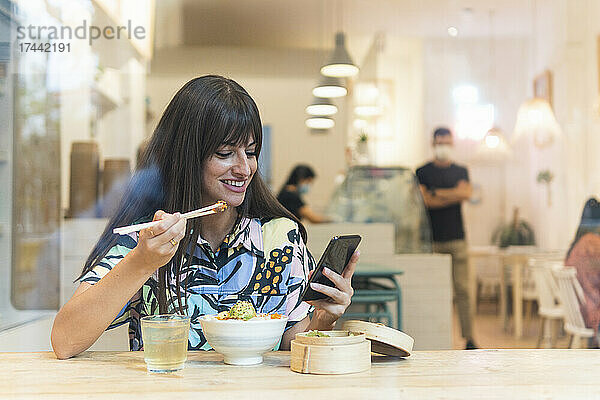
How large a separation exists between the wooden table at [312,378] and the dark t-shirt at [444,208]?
1.83 metres

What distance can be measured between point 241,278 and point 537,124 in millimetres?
2085

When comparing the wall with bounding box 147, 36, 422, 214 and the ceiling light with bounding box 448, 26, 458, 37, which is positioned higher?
the ceiling light with bounding box 448, 26, 458, 37

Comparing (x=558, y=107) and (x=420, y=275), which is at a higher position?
(x=558, y=107)

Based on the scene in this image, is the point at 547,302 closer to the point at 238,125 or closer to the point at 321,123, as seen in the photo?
the point at 321,123

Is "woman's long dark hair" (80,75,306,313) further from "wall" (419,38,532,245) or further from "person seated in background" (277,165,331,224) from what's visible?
"wall" (419,38,532,245)

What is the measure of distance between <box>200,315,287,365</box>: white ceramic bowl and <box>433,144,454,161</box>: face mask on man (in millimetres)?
2101

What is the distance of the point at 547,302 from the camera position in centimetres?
299

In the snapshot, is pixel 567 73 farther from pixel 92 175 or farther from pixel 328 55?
pixel 92 175

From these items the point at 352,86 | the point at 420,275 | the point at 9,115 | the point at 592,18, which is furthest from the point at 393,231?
the point at 9,115

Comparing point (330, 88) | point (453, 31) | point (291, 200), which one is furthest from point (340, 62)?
point (291, 200)

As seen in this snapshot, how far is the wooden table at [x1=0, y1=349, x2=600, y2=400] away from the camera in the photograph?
2.92 ft

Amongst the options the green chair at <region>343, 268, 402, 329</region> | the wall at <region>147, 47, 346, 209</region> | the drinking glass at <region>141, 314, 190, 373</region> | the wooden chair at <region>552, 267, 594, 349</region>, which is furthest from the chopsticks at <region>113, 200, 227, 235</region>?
the wooden chair at <region>552, 267, 594, 349</region>

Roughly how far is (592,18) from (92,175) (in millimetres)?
2200

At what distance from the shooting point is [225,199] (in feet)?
4.23
